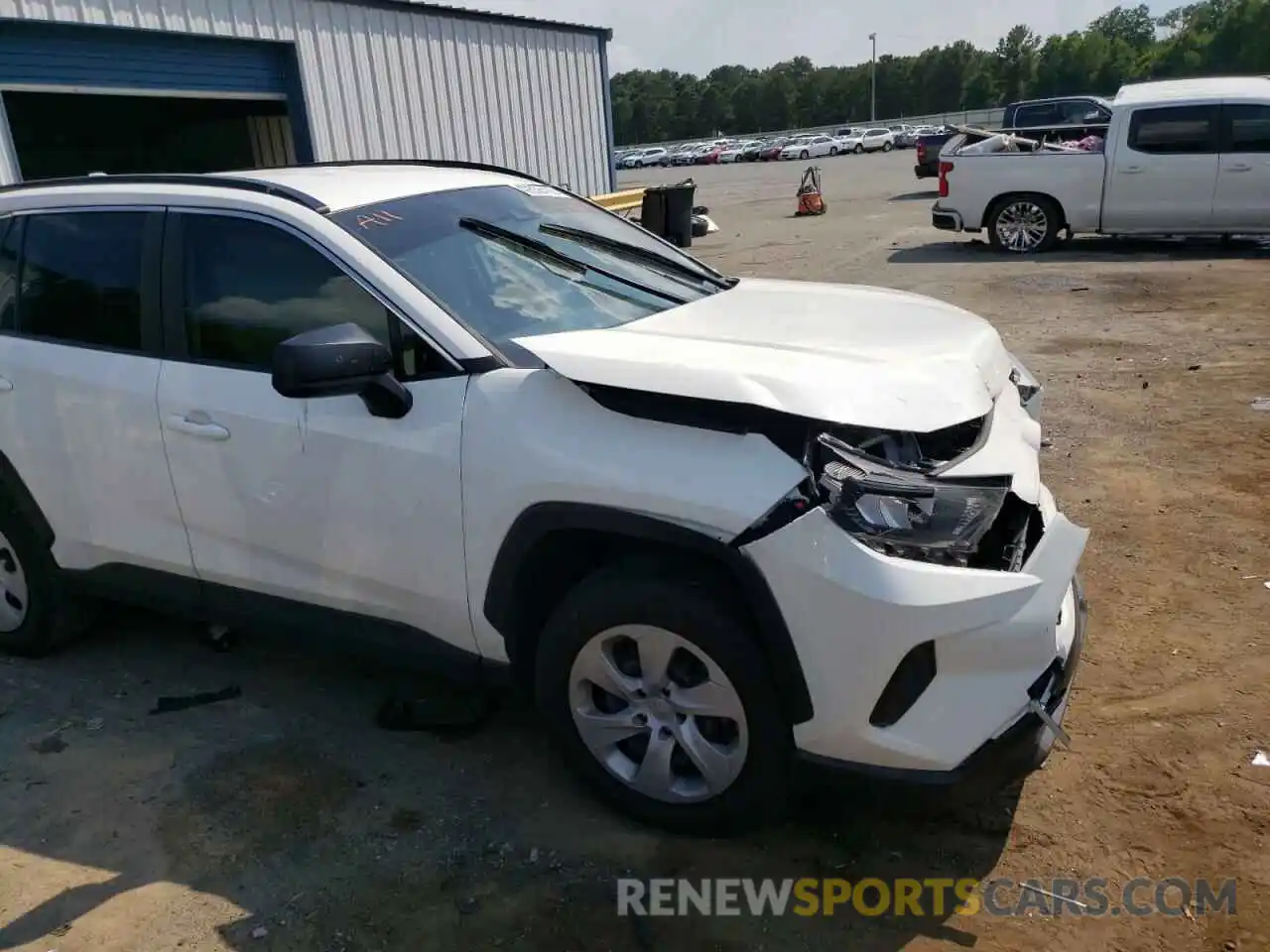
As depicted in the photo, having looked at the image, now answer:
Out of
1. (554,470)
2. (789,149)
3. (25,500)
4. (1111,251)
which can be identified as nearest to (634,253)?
(554,470)

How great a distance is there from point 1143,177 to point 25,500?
41.5ft

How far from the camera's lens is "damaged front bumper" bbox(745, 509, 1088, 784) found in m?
2.30

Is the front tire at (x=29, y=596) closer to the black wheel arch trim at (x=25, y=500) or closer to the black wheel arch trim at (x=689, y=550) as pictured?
the black wheel arch trim at (x=25, y=500)

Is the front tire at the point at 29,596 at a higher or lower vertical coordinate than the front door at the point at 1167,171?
lower

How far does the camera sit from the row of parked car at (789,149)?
57.0m

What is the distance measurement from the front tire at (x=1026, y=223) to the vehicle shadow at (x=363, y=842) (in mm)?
11884

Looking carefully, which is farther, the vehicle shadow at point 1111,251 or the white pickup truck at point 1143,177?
the vehicle shadow at point 1111,251

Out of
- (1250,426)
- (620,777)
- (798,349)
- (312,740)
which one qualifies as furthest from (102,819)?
(1250,426)

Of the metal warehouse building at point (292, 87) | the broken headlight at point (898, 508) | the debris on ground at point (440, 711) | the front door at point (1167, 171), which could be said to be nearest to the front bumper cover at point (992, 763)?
the broken headlight at point (898, 508)

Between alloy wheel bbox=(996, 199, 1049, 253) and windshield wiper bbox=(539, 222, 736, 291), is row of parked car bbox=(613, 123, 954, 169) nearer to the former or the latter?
alloy wheel bbox=(996, 199, 1049, 253)

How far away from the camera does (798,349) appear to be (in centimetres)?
277

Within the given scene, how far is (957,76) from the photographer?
88312 millimetres

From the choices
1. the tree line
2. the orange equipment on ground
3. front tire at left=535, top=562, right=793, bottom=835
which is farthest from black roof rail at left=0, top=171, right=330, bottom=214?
the tree line

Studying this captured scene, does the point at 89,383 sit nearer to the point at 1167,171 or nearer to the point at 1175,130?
the point at 1167,171
